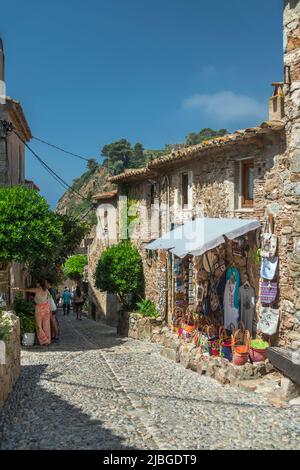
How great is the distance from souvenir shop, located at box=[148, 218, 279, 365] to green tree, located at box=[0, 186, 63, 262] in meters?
2.99

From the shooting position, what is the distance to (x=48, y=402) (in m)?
8.01

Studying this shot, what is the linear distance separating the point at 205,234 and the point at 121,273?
25.0 ft

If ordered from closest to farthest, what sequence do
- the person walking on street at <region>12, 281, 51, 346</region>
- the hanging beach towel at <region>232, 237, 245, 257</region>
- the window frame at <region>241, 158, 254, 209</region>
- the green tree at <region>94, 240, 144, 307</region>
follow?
1. the hanging beach towel at <region>232, 237, 245, 257</region>
2. the window frame at <region>241, 158, 254, 209</region>
3. the person walking on street at <region>12, 281, 51, 346</region>
4. the green tree at <region>94, 240, 144, 307</region>

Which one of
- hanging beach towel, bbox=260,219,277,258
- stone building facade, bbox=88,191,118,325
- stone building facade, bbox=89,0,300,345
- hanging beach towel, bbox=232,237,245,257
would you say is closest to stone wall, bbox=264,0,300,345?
stone building facade, bbox=89,0,300,345

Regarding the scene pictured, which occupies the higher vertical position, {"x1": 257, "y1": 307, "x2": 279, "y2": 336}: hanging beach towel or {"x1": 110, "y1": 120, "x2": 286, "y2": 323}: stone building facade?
{"x1": 110, "y1": 120, "x2": 286, "y2": 323}: stone building facade

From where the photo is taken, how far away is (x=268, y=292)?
1012cm

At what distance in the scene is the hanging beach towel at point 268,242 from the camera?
9969 mm

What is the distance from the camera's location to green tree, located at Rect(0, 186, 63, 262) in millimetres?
12508

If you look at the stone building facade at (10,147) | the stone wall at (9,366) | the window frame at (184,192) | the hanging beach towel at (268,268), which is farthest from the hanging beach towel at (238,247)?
the stone building facade at (10,147)

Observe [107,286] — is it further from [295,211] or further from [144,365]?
[295,211]

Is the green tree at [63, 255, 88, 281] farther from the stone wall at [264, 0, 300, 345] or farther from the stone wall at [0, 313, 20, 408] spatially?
the stone wall at [264, 0, 300, 345]

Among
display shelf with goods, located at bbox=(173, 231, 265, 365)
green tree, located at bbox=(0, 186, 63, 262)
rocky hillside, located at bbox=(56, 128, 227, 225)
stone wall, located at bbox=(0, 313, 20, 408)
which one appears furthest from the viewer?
rocky hillside, located at bbox=(56, 128, 227, 225)

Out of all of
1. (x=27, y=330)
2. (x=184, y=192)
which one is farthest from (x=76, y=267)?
(x=27, y=330)

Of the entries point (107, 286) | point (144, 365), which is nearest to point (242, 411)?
point (144, 365)
